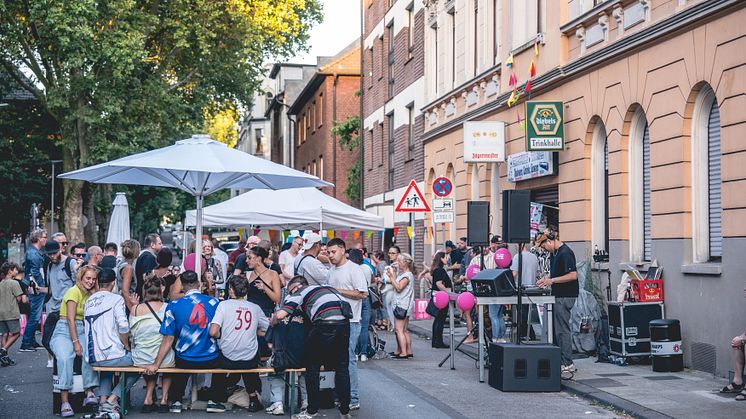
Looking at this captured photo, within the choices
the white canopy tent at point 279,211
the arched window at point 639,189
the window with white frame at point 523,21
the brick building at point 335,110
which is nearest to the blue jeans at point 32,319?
the white canopy tent at point 279,211

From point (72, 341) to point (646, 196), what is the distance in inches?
365

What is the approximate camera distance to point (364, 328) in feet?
50.7

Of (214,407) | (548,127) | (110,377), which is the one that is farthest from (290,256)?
(110,377)

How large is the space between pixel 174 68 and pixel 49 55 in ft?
16.1

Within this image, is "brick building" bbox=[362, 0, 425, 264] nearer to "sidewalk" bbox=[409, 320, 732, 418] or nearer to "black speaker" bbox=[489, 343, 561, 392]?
"sidewalk" bbox=[409, 320, 732, 418]

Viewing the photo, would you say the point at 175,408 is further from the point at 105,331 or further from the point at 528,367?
the point at 528,367

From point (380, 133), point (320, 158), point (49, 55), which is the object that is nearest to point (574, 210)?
point (380, 133)

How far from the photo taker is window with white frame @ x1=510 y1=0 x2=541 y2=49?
20.4 metres

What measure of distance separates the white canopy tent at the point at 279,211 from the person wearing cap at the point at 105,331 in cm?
920

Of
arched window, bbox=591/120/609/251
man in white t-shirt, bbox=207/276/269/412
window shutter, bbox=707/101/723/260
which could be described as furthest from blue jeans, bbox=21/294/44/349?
window shutter, bbox=707/101/723/260

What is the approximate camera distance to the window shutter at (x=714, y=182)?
13.4m

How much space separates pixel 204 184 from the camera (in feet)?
45.9

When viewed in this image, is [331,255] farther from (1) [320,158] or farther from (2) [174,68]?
(1) [320,158]

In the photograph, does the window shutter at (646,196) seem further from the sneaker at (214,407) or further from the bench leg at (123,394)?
the bench leg at (123,394)
